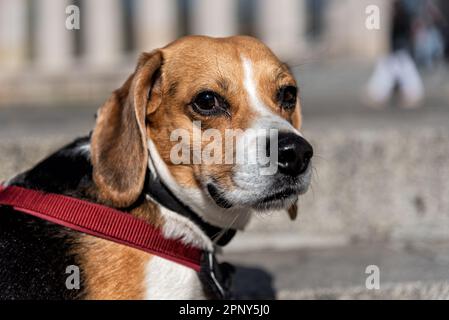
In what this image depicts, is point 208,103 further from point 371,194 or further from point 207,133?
point 371,194

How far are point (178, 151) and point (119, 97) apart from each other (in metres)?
0.31

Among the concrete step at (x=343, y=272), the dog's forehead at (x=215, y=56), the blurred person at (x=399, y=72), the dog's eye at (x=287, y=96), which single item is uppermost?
the dog's forehead at (x=215, y=56)

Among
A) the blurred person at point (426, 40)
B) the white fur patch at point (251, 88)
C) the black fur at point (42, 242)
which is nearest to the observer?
the black fur at point (42, 242)

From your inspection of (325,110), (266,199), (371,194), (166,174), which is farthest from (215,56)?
(325,110)

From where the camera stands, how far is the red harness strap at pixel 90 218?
2404 mm

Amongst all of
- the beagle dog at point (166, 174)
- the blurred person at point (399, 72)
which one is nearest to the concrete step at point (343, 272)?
the beagle dog at point (166, 174)

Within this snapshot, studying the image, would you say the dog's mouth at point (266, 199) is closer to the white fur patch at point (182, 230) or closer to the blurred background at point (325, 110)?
the white fur patch at point (182, 230)

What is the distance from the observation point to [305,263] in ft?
12.0

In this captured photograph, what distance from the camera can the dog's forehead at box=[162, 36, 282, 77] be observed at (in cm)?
267

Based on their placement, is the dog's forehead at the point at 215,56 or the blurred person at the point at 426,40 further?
the blurred person at the point at 426,40

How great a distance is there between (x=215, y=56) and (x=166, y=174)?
503 mm

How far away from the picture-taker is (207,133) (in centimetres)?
258

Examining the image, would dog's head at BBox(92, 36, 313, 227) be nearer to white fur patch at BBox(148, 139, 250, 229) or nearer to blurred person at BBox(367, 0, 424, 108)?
white fur patch at BBox(148, 139, 250, 229)

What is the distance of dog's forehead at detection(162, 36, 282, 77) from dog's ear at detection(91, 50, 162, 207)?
0.13m
